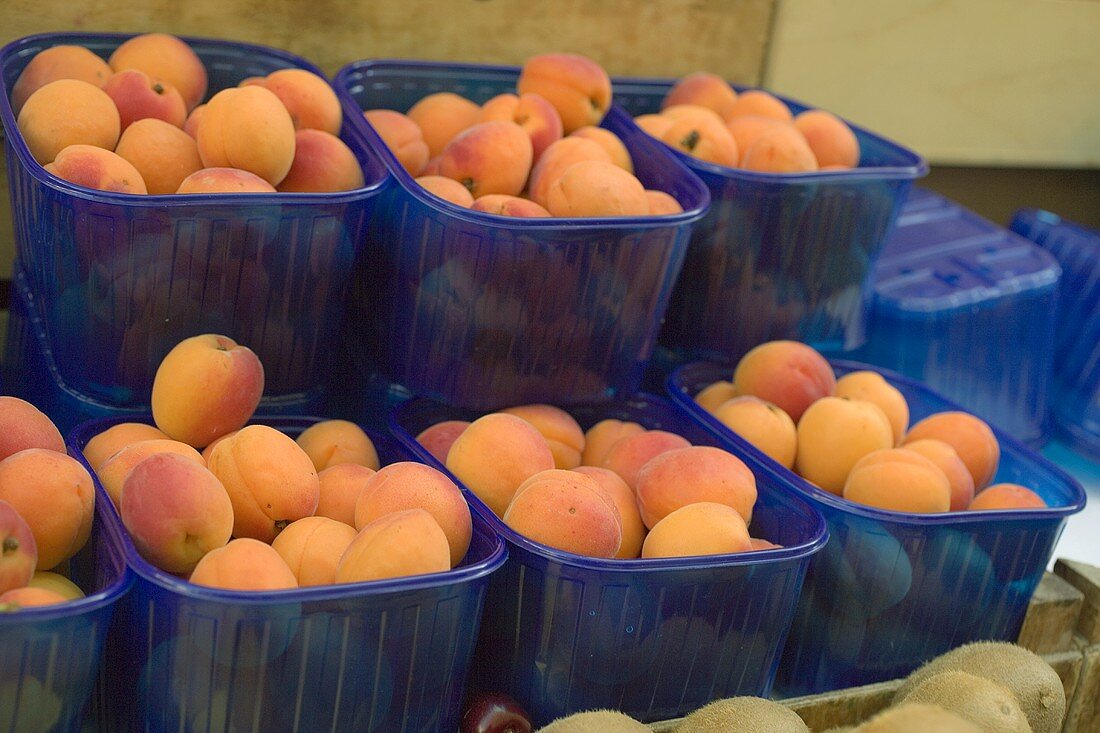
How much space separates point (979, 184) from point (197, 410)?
1.69 metres

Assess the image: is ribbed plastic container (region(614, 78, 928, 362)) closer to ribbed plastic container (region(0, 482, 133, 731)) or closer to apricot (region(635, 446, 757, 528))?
apricot (region(635, 446, 757, 528))

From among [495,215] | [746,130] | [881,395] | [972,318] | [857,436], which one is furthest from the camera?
[972,318]

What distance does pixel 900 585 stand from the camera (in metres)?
1.09

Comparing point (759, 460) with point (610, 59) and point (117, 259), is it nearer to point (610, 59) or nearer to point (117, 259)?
point (117, 259)

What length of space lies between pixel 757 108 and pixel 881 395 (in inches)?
16.5

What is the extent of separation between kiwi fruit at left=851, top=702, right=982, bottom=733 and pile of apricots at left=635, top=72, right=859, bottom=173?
2.33 ft

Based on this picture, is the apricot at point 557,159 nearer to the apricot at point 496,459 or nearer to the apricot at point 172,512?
the apricot at point 496,459

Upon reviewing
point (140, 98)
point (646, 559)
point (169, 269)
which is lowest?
point (646, 559)

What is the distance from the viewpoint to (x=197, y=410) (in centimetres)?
99

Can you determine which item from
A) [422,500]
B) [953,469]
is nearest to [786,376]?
[953,469]

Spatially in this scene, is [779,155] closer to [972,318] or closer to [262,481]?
[972,318]

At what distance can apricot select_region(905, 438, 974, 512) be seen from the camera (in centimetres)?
118

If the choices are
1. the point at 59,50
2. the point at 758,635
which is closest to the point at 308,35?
the point at 59,50

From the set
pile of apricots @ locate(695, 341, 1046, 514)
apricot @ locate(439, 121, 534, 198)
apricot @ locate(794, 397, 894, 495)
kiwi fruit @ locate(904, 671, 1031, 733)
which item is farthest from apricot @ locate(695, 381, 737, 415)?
kiwi fruit @ locate(904, 671, 1031, 733)
